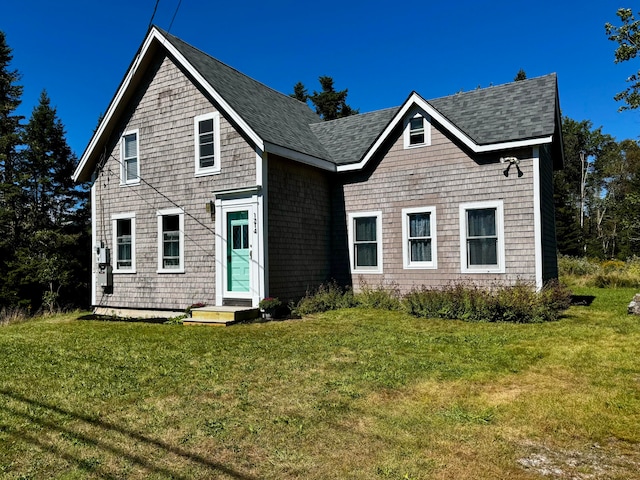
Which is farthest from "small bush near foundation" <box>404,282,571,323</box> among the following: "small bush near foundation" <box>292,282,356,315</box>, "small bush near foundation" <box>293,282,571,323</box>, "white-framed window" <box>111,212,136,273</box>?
"white-framed window" <box>111,212,136,273</box>

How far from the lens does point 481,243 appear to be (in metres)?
12.3

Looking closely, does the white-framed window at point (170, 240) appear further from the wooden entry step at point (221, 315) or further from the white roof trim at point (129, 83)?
the white roof trim at point (129, 83)

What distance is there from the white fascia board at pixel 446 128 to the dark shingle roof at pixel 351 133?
0.85ft

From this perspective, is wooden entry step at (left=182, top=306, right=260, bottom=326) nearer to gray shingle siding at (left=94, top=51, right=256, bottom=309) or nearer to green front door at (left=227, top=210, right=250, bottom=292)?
green front door at (left=227, top=210, right=250, bottom=292)

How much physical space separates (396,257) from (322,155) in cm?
370

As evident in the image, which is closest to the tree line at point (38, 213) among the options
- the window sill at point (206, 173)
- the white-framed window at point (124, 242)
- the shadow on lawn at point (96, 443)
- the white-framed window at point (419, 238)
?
the white-framed window at point (124, 242)

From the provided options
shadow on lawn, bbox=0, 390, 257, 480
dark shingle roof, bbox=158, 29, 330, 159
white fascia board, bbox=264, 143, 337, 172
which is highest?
dark shingle roof, bbox=158, 29, 330, 159

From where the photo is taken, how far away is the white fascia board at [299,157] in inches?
467

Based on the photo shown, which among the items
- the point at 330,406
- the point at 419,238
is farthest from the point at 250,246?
the point at 330,406

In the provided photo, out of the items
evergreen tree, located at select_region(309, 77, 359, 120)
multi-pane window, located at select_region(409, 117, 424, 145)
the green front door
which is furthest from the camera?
evergreen tree, located at select_region(309, 77, 359, 120)

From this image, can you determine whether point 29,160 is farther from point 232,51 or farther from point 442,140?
point 442,140

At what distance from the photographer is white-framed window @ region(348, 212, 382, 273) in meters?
13.8

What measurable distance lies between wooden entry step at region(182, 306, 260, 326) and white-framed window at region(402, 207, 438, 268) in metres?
4.55

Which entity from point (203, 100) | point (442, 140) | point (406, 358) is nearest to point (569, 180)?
point (442, 140)
